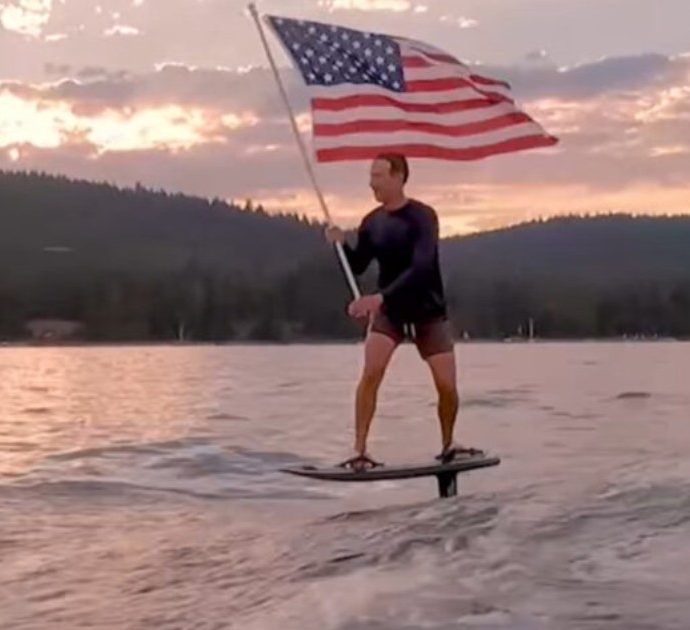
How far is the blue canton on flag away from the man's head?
2.35 feet

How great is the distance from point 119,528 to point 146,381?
40.2 metres

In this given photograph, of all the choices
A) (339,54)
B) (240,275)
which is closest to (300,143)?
(339,54)

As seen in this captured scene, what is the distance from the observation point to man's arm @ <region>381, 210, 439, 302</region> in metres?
11.5

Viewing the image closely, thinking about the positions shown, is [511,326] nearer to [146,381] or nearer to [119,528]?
[146,381]

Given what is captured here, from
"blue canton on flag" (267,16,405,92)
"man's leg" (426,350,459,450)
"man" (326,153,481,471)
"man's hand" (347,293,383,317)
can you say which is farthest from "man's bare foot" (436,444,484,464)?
"blue canton on flag" (267,16,405,92)

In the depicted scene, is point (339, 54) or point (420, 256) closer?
point (420, 256)

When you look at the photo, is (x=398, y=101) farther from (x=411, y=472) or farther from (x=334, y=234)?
(x=411, y=472)

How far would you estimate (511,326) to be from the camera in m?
161

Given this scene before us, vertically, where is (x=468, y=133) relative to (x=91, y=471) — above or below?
above

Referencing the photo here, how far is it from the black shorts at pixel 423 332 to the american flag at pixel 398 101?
1199mm

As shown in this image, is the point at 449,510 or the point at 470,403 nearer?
the point at 449,510

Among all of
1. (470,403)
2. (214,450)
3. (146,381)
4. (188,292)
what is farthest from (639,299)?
(214,450)

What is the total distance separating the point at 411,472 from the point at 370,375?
759 millimetres

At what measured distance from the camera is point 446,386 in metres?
12.2
